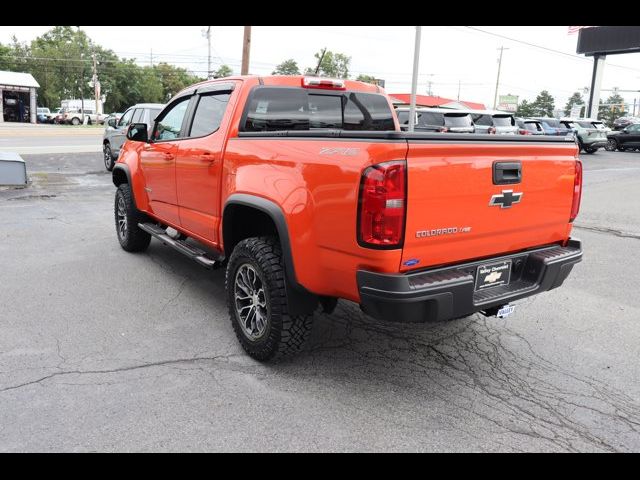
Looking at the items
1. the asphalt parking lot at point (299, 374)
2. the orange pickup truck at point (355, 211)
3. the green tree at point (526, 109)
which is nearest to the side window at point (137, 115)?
the asphalt parking lot at point (299, 374)

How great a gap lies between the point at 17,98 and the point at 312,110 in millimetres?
63107

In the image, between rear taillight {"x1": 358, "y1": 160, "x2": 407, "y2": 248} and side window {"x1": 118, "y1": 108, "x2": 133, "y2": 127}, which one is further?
side window {"x1": 118, "y1": 108, "x2": 133, "y2": 127}

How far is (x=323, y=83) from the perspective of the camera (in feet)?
14.8

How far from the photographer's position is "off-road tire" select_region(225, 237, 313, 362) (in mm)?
3398

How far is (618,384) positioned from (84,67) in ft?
268

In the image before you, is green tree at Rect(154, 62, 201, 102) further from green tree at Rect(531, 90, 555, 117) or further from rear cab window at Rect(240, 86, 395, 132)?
rear cab window at Rect(240, 86, 395, 132)

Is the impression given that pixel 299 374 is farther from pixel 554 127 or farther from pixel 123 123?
pixel 554 127

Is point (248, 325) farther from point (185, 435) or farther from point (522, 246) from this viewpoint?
point (522, 246)

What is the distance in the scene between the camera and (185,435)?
9.16 feet

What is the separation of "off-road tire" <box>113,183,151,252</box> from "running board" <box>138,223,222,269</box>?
0.86 ft

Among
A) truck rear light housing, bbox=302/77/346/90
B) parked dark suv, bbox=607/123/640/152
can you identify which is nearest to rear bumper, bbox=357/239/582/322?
truck rear light housing, bbox=302/77/346/90

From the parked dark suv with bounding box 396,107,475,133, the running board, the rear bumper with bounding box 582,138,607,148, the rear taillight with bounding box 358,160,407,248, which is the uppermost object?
the parked dark suv with bounding box 396,107,475,133

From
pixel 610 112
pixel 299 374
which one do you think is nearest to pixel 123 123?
pixel 299 374
